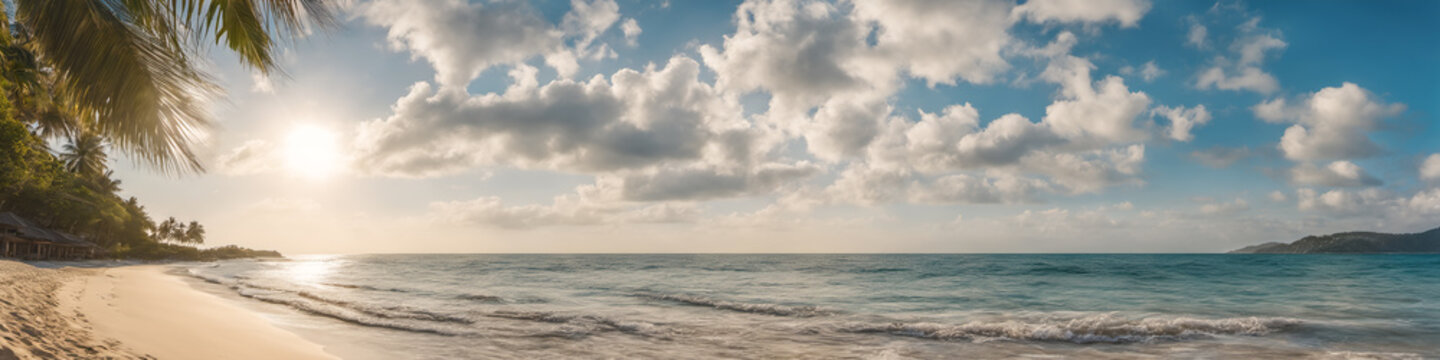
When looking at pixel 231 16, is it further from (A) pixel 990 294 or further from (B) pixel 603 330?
(A) pixel 990 294

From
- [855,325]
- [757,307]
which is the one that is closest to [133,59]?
[855,325]

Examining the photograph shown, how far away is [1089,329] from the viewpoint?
46.3ft

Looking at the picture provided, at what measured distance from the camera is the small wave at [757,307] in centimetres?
1772

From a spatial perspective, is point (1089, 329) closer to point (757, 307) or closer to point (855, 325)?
point (855, 325)

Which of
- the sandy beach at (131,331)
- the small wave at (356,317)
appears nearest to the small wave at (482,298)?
the small wave at (356,317)

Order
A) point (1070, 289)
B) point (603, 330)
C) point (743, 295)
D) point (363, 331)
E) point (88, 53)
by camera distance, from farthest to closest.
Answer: point (1070, 289)
point (743, 295)
point (603, 330)
point (363, 331)
point (88, 53)

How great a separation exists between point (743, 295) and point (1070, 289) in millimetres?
16558

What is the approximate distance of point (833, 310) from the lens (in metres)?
18.3

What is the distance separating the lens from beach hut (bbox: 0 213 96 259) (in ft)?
138

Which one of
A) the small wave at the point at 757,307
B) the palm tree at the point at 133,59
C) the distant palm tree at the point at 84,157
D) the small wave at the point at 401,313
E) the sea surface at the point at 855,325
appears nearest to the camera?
the palm tree at the point at 133,59

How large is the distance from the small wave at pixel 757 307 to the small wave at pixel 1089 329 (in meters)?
2.99

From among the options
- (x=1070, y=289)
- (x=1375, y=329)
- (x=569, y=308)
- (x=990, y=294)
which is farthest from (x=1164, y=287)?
(x=569, y=308)

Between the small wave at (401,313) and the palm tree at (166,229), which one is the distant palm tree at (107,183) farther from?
the small wave at (401,313)

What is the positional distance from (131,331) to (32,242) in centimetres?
5792
